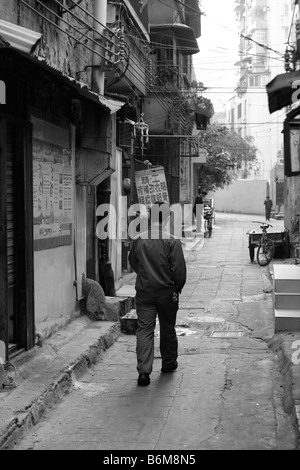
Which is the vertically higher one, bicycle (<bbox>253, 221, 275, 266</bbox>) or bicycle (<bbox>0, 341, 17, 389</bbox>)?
bicycle (<bbox>253, 221, 275, 266</bbox>)

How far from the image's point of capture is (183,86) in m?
29.7

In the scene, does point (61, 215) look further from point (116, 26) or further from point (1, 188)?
point (116, 26)

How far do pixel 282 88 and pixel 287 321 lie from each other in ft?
14.4

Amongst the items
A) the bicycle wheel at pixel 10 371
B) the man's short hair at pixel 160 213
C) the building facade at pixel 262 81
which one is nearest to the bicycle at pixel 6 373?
the bicycle wheel at pixel 10 371

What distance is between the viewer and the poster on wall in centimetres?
829

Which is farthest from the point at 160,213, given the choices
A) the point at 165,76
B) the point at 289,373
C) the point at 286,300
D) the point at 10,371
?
the point at 165,76

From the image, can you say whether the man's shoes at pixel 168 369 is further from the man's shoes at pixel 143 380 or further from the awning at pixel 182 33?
the awning at pixel 182 33

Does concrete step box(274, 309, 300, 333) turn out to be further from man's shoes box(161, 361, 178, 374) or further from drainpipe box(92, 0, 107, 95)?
drainpipe box(92, 0, 107, 95)

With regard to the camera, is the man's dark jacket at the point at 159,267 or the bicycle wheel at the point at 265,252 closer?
the man's dark jacket at the point at 159,267

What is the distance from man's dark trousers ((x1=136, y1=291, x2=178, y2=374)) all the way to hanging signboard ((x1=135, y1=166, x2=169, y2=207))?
1097cm

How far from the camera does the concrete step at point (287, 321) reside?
972 cm

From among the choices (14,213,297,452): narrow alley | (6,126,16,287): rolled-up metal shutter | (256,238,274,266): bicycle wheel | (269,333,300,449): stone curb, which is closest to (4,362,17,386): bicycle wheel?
(14,213,297,452): narrow alley

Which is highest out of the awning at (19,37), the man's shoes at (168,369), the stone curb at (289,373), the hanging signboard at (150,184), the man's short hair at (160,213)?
the awning at (19,37)

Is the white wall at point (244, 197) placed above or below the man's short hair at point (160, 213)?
above
